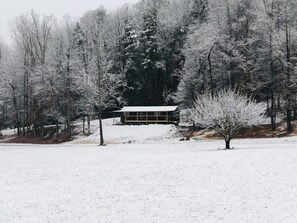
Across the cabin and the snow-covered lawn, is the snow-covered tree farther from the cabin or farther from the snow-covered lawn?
the cabin

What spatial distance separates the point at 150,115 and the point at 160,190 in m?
46.5

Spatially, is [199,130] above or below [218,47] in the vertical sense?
below

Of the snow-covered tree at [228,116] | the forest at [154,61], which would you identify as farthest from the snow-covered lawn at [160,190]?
the forest at [154,61]

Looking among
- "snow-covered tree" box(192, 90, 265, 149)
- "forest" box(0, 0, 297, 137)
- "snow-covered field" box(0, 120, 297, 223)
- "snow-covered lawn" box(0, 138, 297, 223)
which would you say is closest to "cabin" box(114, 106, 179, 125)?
"forest" box(0, 0, 297, 137)

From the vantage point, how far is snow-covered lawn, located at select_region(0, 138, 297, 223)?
45.0 feet

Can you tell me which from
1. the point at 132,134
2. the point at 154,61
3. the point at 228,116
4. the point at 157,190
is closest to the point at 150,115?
the point at 132,134

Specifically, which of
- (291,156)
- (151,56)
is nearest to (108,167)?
(291,156)

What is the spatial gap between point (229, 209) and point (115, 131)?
4280 centimetres

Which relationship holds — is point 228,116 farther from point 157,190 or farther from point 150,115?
point 150,115

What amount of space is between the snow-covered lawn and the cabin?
37061mm

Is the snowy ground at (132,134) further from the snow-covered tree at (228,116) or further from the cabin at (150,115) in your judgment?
the snow-covered tree at (228,116)

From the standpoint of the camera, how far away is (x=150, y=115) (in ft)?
208

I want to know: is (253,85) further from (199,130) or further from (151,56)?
(151,56)

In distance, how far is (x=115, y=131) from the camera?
5584cm
